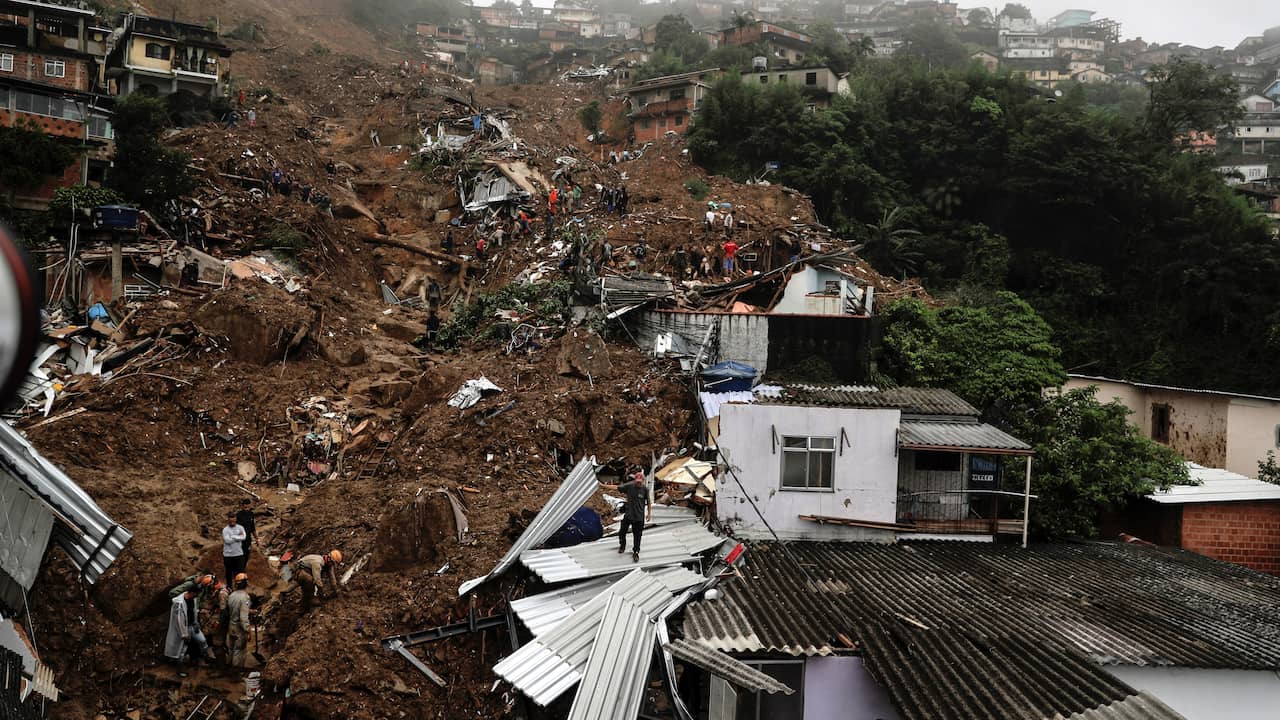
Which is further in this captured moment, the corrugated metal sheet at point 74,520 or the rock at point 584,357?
the rock at point 584,357

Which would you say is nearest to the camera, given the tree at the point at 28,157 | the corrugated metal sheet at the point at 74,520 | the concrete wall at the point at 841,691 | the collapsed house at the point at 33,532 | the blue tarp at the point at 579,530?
the concrete wall at the point at 841,691

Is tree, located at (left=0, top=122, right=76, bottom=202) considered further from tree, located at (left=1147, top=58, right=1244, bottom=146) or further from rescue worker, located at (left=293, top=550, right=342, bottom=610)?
tree, located at (left=1147, top=58, right=1244, bottom=146)

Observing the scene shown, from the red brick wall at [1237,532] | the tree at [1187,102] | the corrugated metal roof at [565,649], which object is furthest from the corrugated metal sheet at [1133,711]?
the tree at [1187,102]

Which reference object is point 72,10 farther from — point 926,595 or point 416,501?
point 926,595

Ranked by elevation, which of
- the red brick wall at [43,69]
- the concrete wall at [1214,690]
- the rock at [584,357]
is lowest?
the concrete wall at [1214,690]

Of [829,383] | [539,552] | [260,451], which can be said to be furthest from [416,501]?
[829,383]

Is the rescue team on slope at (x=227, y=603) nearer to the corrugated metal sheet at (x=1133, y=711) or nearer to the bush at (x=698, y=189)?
the corrugated metal sheet at (x=1133, y=711)

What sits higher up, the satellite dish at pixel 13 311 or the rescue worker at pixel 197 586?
the satellite dish at pixel 13 311
